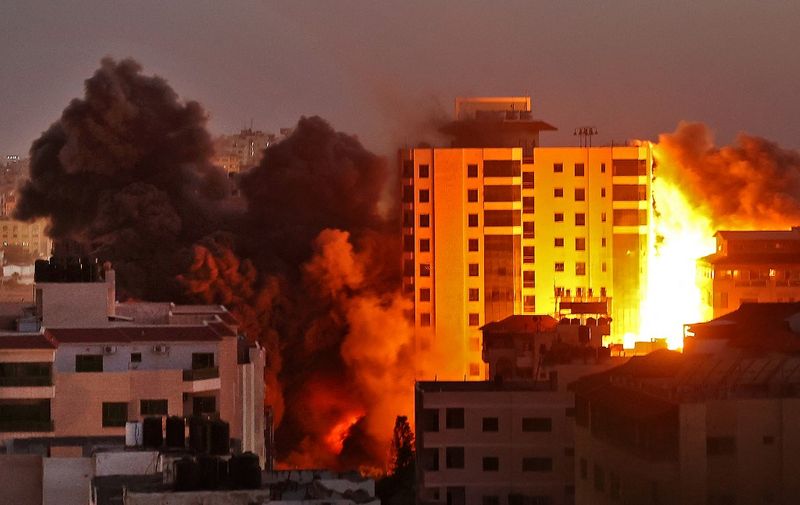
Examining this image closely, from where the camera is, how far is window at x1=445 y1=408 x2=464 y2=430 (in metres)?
49.8

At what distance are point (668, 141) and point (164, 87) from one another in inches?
575

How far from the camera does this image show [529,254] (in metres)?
72.5

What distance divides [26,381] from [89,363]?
1200 mm

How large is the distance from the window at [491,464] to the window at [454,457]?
471 mm

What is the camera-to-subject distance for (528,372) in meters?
57.7

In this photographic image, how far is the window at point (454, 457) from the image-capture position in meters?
49.6

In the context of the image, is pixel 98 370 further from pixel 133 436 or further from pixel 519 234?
pixel 519 234

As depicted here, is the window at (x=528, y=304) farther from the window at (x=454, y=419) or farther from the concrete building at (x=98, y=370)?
the window at (x=454, y=419)

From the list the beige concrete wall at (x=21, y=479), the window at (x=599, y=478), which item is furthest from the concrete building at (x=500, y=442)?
the beige concrete wall at (x=21, y=479)

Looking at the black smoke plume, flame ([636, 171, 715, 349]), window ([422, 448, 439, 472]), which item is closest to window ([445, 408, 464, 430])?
window ([422, 448, 439, 472])

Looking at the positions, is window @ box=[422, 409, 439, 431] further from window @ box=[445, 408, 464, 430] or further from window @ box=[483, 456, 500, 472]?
window @ box=[483, 456, 500, 472]

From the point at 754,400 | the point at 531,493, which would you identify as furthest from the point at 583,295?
the point at 754,400

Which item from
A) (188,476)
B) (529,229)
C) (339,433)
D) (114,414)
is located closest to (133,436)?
(188,476)

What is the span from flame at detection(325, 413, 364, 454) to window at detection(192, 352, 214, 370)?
21.6 m
